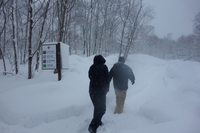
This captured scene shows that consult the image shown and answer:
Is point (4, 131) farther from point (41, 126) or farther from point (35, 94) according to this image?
point (35, 94)

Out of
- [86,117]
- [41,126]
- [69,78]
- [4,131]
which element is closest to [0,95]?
[4,131]

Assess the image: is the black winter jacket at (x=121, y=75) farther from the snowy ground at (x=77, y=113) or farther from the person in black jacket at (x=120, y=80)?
the snowy ground at (x=77, y=113)

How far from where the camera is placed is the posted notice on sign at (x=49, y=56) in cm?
506

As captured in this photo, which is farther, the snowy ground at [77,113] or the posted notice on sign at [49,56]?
the posted notice on sign at [49,56]

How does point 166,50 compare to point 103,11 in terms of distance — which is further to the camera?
point 166,50

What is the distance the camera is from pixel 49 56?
16.7ft

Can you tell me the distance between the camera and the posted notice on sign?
16.6 feet

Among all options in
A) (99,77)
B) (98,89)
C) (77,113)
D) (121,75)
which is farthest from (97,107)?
(121,75)

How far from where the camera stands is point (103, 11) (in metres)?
18.5

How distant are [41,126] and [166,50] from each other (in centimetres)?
6578

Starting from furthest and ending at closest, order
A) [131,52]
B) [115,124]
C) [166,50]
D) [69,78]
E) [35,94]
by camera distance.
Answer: [166,50]
[131,52]
[69,78]
[35,94]
[115,124]

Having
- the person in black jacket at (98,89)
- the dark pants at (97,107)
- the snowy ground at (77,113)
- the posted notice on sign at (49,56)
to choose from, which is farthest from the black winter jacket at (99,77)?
the posted notice on sign at (49,56)

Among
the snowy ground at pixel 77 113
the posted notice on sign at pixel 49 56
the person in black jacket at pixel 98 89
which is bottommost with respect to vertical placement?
the snowy ground at pixel 77 113

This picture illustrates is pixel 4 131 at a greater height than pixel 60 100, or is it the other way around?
pixel 60 100
